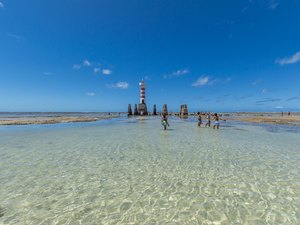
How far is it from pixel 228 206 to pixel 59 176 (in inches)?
242

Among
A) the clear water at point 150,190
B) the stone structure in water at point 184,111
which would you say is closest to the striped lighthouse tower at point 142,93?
the stone structure in water at point 184,111

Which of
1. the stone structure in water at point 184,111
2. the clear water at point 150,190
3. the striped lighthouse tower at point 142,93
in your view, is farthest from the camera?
the striped lighthouse tower at point 142,93

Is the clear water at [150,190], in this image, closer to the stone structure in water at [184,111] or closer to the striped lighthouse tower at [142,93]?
the stone structure in water at [184,111]

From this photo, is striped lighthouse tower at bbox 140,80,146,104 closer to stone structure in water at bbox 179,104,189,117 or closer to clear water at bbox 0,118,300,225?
stone structure in water at bbox 179,104,189,117

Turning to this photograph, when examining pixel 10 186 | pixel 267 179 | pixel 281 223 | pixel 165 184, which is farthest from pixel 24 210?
pixel 267 179

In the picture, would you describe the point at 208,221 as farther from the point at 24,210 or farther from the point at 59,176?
the point at 59,176

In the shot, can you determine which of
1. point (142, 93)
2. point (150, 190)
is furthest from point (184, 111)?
point (150, 190)

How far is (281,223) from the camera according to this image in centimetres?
379

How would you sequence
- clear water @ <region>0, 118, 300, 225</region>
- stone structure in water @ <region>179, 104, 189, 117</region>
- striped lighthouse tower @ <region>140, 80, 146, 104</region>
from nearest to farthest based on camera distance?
1. clear water @ <region>0, 118, 300, 225</region>
2. stone structure in water @ <region>179, 104, 189, 117</region>
3. striped lighthouse tower @ <region>140, 80, 146, 104</region>

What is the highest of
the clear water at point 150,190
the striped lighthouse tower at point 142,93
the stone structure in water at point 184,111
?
the striped lighthouse tower at point 142,93

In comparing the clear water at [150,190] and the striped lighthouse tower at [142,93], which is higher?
the striped lighthouse tower at [142,93]

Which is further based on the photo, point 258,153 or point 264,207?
point 258,153

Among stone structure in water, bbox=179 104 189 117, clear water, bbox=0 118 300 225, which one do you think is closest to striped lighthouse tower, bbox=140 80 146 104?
stone structure in water, bbox=179 104 189 117

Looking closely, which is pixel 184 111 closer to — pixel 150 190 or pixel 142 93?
pixel 142 93
